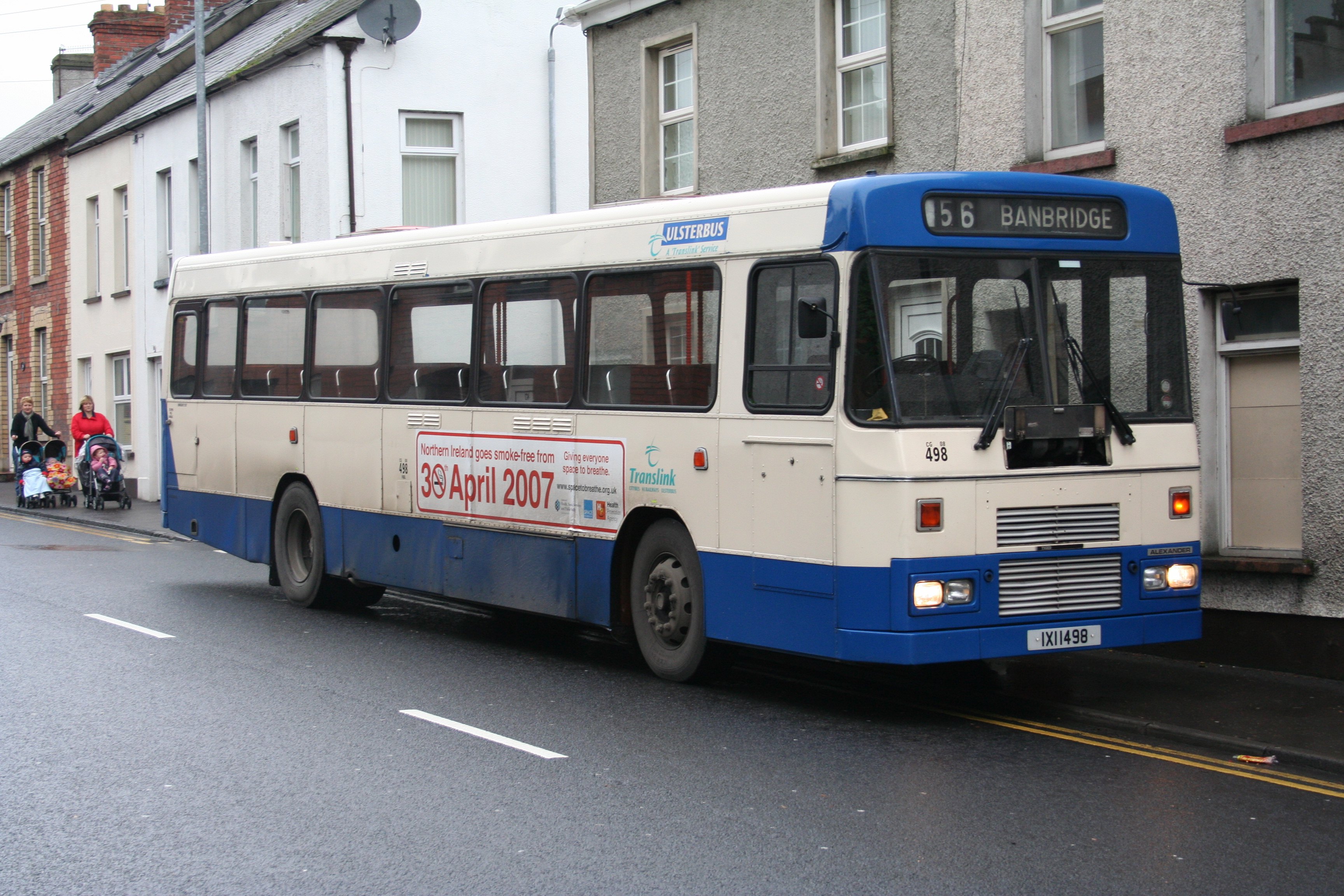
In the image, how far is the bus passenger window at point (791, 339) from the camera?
8406 millimetres

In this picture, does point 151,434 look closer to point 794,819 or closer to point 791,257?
point 791,257

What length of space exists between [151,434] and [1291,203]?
83.3ft

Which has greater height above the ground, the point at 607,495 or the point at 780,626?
the point at 607,495

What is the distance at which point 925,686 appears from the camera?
9.81 m

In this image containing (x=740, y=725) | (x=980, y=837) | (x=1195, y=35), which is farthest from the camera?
(x=1195, y=35)

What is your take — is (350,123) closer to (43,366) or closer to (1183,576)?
(43,366)

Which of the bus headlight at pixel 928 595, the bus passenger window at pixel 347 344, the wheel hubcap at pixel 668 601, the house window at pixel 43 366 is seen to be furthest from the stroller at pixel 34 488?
the bus headlight at pixel 928 595

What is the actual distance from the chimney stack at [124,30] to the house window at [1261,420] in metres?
36.0

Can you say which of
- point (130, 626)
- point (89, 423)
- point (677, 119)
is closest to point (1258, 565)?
point (130, 626)

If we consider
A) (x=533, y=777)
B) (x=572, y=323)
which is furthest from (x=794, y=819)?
(x=572, y=323)

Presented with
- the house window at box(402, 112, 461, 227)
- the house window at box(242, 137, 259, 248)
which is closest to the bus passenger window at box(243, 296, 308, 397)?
the house window at box(402, 112, 461, 227)

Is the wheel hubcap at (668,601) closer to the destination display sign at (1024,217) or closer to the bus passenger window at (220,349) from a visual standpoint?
the destination display sign at (1024,217)

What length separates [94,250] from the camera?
3456 cm

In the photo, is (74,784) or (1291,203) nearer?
(74,784)
